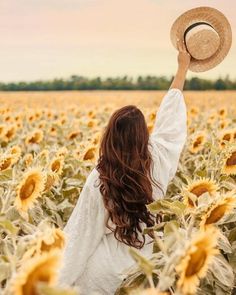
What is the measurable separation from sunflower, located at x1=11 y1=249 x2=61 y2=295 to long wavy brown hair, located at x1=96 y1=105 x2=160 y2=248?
1.51 m

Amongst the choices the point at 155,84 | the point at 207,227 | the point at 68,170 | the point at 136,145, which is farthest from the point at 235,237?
the point at 155,84

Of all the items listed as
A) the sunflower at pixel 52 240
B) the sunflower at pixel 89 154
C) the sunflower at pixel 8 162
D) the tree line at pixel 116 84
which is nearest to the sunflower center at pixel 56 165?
the sunflower at pixel 8 162

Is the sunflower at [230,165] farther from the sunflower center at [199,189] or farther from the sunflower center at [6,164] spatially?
the sunflower center at [6,164]

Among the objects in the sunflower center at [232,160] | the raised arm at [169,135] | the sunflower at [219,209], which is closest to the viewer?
the sunflower at [219,209]

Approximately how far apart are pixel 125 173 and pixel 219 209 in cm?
81

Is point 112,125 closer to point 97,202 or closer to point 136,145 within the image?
point 136,145

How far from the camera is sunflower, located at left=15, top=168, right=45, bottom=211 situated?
3.01 metres

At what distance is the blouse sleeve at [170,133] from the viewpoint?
139 inches

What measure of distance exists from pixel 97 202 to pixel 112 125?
36cm

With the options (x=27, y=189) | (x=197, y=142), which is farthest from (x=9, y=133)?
(x=27, y=189)

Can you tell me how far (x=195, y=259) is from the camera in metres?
2.00

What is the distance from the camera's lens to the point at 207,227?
261 centimetres

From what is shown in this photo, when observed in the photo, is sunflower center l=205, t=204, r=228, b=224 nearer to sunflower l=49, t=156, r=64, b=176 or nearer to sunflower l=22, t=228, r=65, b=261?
sunflower l=22, t=228, r=65, b=261

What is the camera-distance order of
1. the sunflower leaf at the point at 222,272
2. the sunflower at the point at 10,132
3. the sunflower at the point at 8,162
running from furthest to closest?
the sunflower at the point at 10,132 < the sunflower at the point at 8,162 < the sunflower leaf at the point at 222,272
